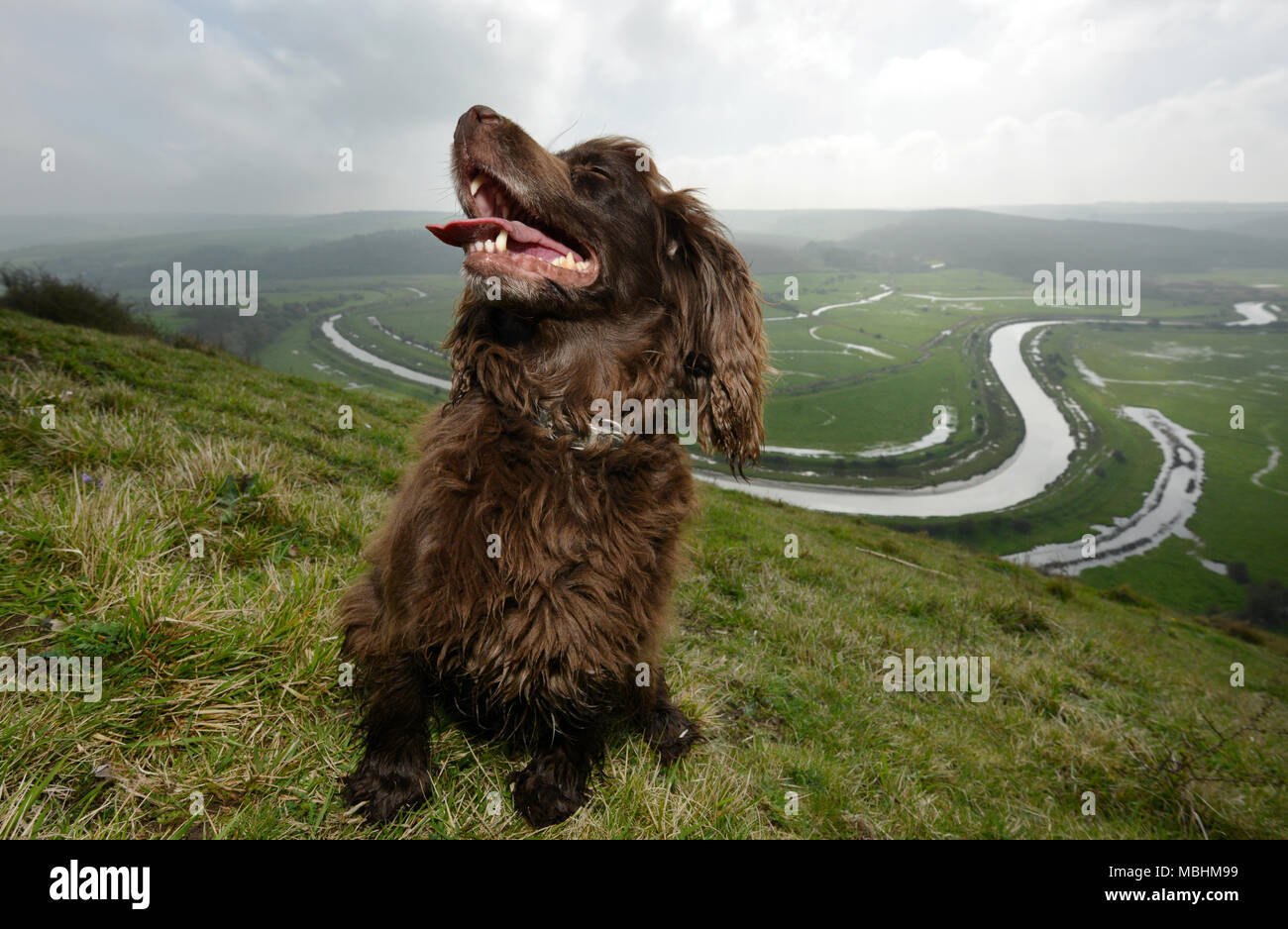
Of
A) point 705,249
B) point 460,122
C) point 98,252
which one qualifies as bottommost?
point 705,249

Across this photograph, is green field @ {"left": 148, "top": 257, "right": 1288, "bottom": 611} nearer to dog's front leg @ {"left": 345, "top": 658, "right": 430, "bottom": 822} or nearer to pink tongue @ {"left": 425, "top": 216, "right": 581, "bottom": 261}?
pink tongue @ {"left": 425, "top": 216, "right": 581, "bottom": 261}

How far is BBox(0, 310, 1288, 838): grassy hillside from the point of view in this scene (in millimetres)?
1916

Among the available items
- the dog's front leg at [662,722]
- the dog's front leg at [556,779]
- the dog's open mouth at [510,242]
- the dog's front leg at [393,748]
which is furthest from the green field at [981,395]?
the dog's front leg at [556,779]

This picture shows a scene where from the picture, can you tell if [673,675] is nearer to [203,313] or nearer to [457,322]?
[457,322]

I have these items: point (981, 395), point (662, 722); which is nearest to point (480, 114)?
point (662, 722)

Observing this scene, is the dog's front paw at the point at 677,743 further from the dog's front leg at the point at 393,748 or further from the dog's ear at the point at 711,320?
the dog's ear at the point at 711,320

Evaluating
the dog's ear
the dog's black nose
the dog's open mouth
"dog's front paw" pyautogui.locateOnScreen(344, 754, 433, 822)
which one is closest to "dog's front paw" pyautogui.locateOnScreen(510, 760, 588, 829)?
"dog's front paw" pyautogui.locateOnScreen(344, 754, 433, 822)

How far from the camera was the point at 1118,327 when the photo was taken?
13500 centimetres

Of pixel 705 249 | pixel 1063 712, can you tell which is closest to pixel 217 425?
pixel 705 249

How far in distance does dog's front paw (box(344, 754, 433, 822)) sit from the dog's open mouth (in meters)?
1.92

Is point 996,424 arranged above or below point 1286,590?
above

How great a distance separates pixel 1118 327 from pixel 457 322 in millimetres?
177364

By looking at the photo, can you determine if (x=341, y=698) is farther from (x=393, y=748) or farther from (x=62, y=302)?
(x=62, y=302)

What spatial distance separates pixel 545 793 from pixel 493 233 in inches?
89.8
